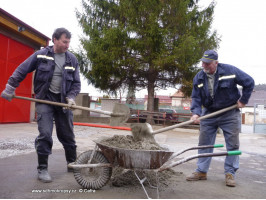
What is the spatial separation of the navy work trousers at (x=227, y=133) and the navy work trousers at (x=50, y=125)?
6.42 ft

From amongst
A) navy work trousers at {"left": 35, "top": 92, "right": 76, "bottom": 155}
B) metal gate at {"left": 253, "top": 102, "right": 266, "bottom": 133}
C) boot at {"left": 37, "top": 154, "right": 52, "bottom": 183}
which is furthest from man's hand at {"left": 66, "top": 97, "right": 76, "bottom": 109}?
metal gate at {"left": 253, "top": 102, "right": 266, "bottom": 133}

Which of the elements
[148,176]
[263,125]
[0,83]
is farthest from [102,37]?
[148,176]

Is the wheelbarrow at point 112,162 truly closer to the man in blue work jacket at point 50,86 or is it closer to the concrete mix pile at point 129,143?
the concrete mix pile at point 129,143

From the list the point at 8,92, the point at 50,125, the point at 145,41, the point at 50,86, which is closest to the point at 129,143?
the point at 50,125

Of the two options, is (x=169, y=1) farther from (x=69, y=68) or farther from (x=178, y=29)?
(x=69, y=68)

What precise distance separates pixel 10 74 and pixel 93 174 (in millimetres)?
8391

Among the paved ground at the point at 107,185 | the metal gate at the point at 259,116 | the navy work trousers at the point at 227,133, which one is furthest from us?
the metal gate at the point at 259,116

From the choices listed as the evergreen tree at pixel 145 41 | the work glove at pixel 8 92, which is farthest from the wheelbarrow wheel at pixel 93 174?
the evergreen tree at pixel 145 41

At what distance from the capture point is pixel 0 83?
934 cm

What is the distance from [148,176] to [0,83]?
26.7 ft

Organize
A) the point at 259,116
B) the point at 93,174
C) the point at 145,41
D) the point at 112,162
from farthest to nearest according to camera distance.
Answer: the point at 259,116, the point at 145,41, the point at 93,174, the point at 112,162

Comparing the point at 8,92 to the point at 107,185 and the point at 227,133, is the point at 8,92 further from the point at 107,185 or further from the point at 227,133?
the point at 227,133

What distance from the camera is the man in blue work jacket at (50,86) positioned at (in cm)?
316

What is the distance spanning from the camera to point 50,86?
10.9 feet
